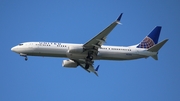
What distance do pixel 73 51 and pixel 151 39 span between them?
13.6 meters

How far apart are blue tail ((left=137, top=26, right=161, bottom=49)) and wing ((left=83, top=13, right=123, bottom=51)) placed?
8227 millimetres

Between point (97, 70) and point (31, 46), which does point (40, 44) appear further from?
point (97, 70)

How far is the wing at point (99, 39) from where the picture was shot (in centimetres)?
4967

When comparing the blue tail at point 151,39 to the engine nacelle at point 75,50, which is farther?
the blue tail at point 151,39

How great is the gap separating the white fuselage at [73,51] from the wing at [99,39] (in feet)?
3.94

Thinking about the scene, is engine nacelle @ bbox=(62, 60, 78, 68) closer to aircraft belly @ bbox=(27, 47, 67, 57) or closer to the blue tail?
aircraft belly @ bbox=(27, 47, 67, 57)

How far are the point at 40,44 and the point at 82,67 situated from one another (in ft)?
32.2

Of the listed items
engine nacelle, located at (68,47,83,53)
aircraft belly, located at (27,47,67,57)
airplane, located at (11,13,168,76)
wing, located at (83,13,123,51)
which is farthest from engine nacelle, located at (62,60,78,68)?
wing, located at (83,13,123,51)

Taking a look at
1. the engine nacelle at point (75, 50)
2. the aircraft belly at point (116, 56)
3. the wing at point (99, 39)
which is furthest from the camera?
the aircraft belly at point (116, 56)

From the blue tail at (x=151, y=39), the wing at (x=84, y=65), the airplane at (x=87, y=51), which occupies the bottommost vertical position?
the wing at (x=84, y=65)

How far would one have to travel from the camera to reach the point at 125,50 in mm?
57594

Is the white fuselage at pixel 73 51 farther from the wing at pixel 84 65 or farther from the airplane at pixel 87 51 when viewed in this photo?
the wing at pixel 84 65

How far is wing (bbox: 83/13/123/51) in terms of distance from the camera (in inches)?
1955

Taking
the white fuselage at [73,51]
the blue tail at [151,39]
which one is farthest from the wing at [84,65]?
the blue tail at [151,39]
